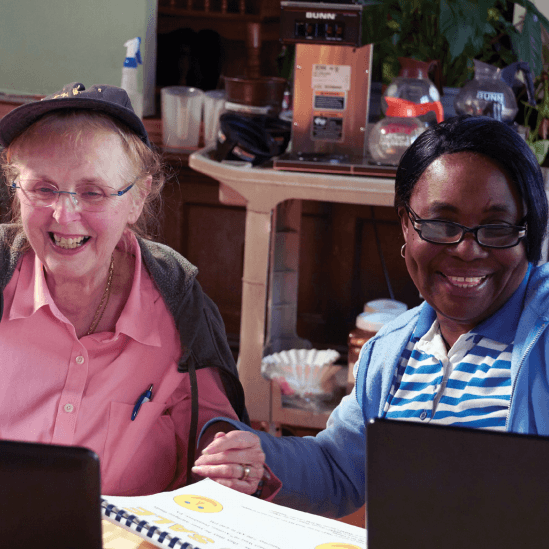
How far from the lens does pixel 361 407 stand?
1175 mm

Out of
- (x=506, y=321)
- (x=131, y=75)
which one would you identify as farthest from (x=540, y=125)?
(x=131, y=75)

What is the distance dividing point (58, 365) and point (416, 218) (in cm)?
61

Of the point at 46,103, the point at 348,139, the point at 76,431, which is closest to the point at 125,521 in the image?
the point at 76,431

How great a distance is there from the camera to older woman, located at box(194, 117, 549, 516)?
3.18 feet

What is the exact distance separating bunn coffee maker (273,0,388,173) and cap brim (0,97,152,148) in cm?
87

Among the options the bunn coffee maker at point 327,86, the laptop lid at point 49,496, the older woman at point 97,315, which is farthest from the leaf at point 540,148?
the laptop lid at point 49,496

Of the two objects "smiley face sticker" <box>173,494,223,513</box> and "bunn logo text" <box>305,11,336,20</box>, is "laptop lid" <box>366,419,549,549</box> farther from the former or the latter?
"bunn logo text" <box>305,11,336,20</box>

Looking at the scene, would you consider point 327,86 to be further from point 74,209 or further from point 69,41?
point 69,41

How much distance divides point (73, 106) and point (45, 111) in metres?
0.05

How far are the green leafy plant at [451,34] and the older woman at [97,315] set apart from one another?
1.19 m

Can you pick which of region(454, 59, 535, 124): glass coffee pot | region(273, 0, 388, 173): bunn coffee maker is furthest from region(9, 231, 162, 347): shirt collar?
region(454, 59, 535, 124): glass coffee pot

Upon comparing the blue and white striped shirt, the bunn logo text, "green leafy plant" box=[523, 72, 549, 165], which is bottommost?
the blue and white striped shirt

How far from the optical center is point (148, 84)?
2.96 meters

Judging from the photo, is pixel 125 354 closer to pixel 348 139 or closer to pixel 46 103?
pixel 46 103
